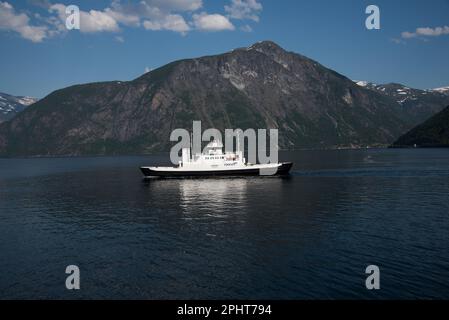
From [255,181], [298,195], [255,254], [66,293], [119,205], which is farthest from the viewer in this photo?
[255,181]

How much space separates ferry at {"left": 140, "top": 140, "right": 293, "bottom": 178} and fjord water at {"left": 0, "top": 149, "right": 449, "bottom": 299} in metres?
40.3

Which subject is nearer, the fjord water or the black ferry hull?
the fjord water

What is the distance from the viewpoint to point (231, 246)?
3988cm

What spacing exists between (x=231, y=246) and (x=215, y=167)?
255 feet

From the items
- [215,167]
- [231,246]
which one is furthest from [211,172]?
[231,246]

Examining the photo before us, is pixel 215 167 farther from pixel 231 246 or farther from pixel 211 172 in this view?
pixel 231 246

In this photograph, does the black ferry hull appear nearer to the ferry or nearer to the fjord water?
the ferry

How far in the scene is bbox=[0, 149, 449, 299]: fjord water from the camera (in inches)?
1144

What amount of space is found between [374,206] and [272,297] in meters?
40.8

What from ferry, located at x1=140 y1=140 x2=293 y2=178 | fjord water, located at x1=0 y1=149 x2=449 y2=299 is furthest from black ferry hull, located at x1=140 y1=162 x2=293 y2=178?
fjord water, located at x1=0 y1=149 x2=449 y2=299

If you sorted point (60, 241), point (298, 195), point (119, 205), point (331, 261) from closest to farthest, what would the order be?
point (331, 261), point (60, 241), point (119, 205), point (298, 195)
